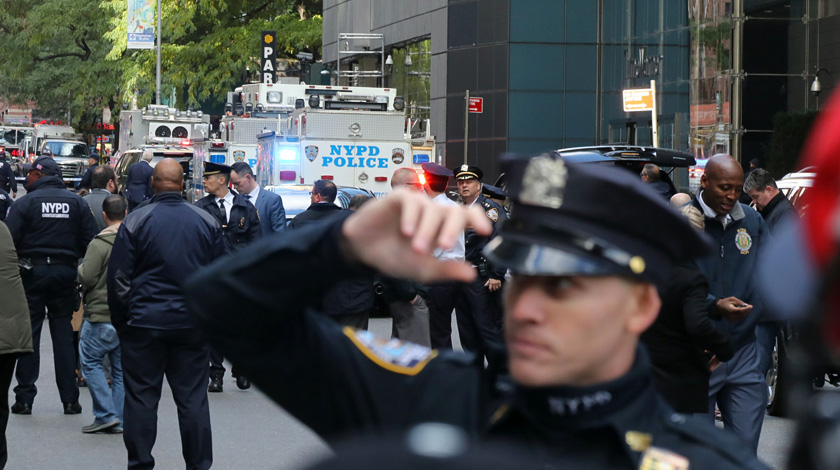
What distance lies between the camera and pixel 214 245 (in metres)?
7.22

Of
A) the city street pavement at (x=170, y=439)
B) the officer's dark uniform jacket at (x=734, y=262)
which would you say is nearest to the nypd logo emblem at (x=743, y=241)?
the officer's dark uniform jacket at (x=734, y=262)

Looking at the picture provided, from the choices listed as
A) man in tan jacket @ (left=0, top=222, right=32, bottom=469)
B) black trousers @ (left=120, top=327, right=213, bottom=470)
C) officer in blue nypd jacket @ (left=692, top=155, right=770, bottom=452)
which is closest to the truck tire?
officer in blue nypd jacket @ (left=692, top=155, right=770, bottom=452)

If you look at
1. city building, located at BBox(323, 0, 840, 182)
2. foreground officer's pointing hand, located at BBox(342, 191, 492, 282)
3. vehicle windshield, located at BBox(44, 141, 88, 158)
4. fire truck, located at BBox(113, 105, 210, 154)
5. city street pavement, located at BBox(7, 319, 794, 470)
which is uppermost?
city building, located at BBox(323, 0, 840, 182)

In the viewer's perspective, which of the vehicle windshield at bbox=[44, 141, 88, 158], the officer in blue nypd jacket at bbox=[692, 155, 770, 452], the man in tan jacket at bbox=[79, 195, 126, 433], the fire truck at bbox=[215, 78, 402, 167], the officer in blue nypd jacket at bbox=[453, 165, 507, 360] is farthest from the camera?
the vehicle windshield at bbox=[44, 141, 88, 158]

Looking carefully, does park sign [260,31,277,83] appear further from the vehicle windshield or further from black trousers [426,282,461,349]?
the vehicle windshield

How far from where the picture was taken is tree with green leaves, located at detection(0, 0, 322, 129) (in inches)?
1500

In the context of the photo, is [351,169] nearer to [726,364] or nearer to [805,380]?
[726,364]

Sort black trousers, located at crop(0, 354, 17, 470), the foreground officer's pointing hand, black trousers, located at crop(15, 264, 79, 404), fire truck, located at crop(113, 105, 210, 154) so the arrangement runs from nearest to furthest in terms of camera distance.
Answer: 1. the foreground officer's pointing hand
2. black trousers, located at crop(0, 354, 17, 470)
3. black trousers, located at crop(15, 264, 79, 404)
4. fire truck, located at crop(113, 105, 210, 154)

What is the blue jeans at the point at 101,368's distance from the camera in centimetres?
870

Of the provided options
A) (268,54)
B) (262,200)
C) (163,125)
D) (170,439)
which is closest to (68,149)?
(163,125)

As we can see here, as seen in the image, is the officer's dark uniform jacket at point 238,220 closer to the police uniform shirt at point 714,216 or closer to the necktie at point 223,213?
the necktie at point 223,213

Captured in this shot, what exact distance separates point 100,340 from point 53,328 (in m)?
0.85

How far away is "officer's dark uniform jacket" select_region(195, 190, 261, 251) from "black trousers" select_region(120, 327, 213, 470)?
430cm

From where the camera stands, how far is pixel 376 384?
71.8 inches
